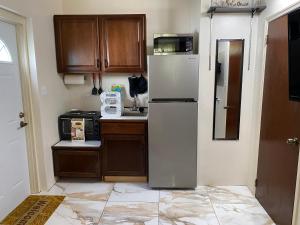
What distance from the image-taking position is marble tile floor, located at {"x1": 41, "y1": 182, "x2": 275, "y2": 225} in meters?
2.30

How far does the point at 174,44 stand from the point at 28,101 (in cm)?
184

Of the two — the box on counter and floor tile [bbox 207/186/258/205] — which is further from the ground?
the box on counter

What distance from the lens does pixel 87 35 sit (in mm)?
2996

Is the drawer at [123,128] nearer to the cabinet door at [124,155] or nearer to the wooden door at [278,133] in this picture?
the cabinet door at [124,155]

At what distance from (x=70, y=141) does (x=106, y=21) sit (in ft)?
5.53

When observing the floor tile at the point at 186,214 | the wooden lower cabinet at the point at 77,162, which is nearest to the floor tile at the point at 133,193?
the floor tile at the point at 186,214

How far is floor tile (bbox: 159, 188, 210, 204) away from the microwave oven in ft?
5.61

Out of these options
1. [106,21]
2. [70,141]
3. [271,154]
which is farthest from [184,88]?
[70,141]

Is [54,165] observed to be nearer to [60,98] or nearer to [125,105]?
[60,98]

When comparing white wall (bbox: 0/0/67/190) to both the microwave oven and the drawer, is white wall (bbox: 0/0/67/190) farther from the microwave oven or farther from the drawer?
the microwave oven

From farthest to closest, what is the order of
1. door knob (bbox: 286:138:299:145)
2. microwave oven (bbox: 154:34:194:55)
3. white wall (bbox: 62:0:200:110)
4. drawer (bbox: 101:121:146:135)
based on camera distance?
Result: white wall (bbox: 62:0:200:110) → drawer (bbox: 101:121:146:135) → microwave oven (bbox: 154:34:194:55) → door knob (bbox: 286:138:299:145)

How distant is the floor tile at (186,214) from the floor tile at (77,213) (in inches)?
27.0

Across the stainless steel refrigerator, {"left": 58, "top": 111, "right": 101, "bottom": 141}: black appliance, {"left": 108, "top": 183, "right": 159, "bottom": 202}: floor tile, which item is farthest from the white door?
the stainless steel refrigerator

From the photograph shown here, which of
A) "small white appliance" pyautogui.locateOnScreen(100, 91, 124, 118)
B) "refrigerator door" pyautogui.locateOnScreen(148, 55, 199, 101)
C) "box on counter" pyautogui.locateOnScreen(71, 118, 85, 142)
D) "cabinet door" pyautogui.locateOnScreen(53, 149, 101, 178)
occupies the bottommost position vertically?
"cabinet door" pyautogui.locateOnScreen(53, 149, 101, 178)
